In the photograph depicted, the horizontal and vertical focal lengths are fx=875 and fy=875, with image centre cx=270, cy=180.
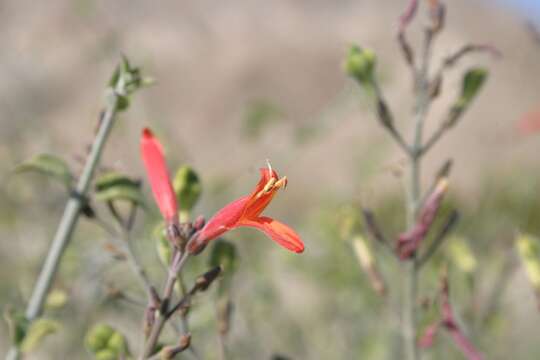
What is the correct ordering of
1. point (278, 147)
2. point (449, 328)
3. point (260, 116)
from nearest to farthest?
point (449, 328)
point (260, 116)
point (278, 147)

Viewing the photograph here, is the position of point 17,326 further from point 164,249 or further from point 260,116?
point 260,116

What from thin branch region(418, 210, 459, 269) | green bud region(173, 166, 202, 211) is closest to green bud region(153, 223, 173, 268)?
green bud region(173, 166, 202, 211)

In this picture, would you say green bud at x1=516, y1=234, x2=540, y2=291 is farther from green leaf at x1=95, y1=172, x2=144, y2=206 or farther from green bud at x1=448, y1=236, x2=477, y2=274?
green leaf at x1=95, y1=172, x2=144, y2=206

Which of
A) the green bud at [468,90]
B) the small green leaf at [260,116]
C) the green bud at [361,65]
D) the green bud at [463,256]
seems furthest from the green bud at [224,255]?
the small green leaf at [260,116]

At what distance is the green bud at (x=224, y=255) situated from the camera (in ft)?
5.03

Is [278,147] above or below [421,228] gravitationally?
below

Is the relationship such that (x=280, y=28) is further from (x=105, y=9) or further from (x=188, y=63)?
(x=105, y=9)

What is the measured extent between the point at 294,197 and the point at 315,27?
30.5ft

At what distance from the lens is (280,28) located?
22547 millimetres

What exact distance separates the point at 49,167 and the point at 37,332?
0.89ft

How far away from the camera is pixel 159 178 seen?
1248mm

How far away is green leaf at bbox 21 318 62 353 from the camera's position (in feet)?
4.44

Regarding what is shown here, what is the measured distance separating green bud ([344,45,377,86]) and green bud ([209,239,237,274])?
439 mm

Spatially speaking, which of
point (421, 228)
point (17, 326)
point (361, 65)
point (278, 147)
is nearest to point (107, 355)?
point (17, 326)
